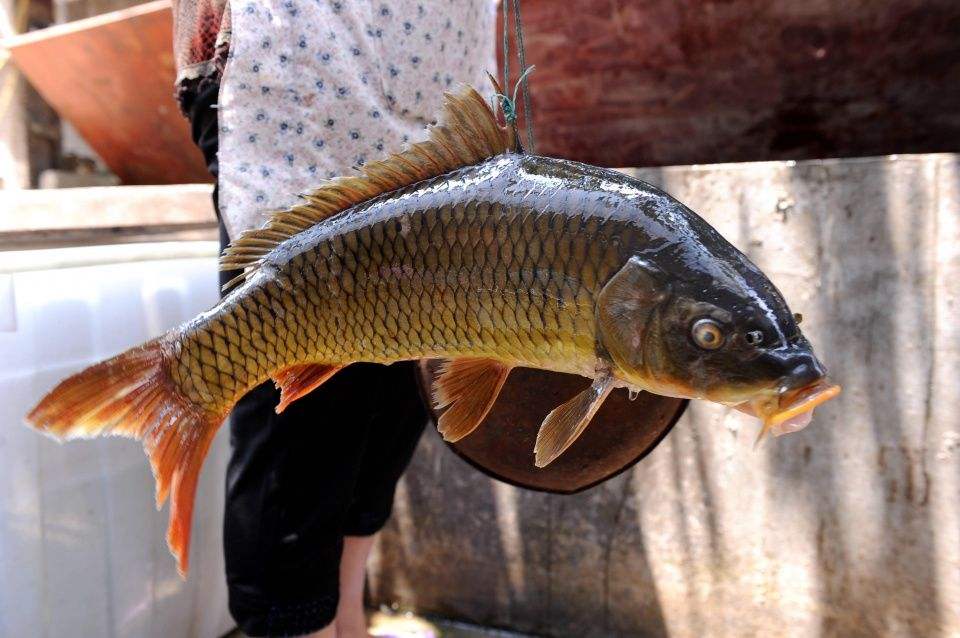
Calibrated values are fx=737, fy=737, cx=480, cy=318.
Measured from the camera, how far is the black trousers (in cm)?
147

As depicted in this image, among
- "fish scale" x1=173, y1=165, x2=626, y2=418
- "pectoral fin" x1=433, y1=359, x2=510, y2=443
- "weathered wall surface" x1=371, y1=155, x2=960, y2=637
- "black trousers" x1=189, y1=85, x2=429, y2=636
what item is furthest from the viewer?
"weathered wall surface" x1=371, y1=155, x2=960, y2=637

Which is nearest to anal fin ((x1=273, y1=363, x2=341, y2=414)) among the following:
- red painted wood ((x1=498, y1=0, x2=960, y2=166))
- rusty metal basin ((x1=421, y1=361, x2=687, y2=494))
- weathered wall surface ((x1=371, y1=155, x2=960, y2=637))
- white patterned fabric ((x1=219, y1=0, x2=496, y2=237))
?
rusty metal basin ((x1=421, y1=361, x2=687, y2=494))

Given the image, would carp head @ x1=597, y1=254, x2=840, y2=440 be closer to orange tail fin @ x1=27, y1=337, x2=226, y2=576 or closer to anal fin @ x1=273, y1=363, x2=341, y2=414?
anal fin @ x1=273, y1=363, x2=341, y2=414

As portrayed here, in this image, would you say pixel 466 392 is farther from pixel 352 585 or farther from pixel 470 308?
pixel 352 585

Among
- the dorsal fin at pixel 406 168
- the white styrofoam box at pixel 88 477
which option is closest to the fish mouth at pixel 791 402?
the dorsal fin at pixel 406 168

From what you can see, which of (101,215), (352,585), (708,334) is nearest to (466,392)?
(708,334)

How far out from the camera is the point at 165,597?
6.48 feet

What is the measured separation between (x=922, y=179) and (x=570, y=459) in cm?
118

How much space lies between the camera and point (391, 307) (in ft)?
3.55

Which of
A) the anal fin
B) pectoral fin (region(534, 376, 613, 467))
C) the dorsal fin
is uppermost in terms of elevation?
the dorsal fin

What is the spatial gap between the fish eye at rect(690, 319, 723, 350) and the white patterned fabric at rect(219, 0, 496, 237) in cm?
78

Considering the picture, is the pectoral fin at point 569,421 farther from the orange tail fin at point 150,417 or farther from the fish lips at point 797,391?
the orange tail fin at point 150,417

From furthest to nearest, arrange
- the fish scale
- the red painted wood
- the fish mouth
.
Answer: the red painted wood, the fish scale, the fish mouth

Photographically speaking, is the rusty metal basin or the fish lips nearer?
the fish lips
